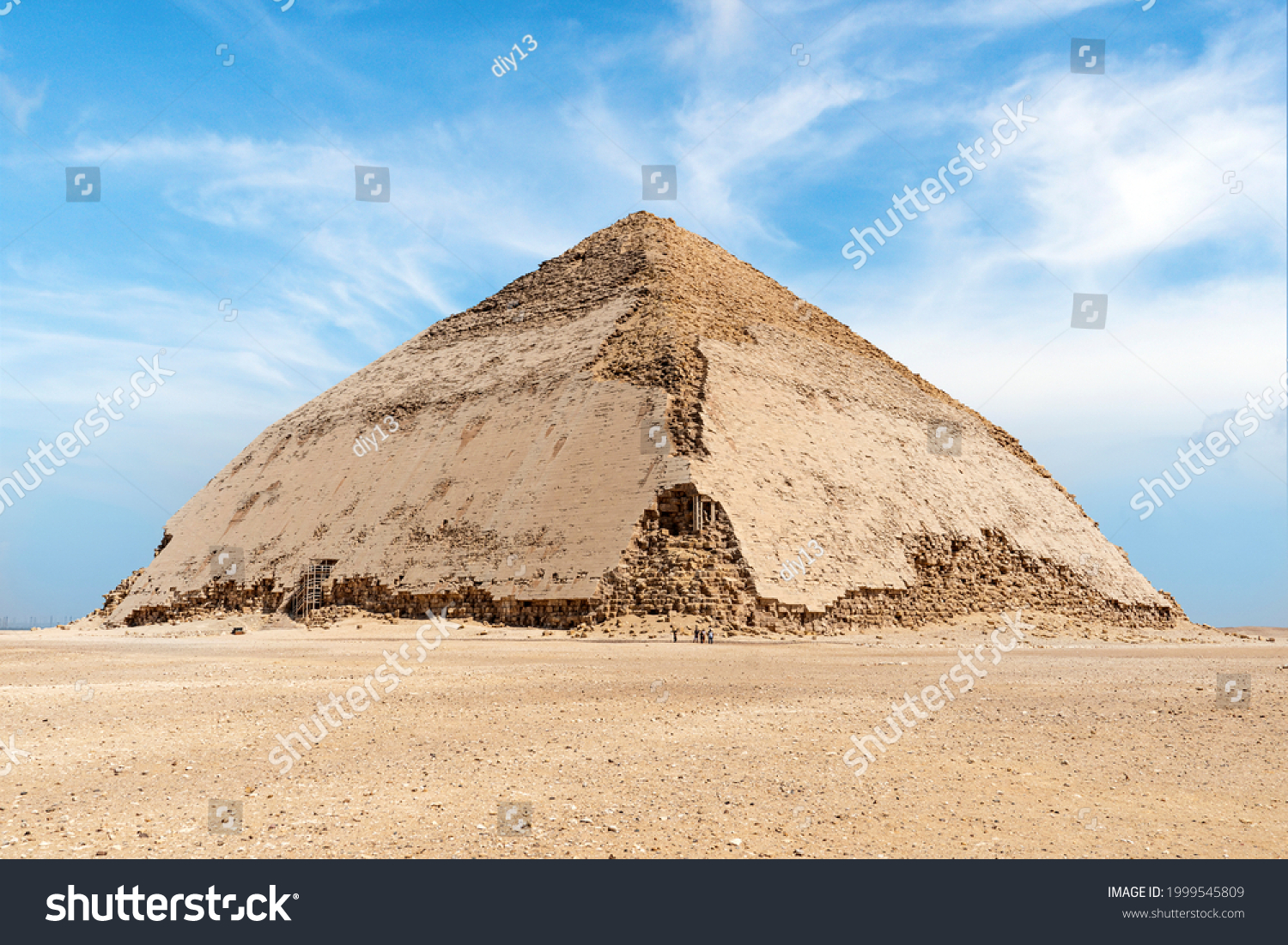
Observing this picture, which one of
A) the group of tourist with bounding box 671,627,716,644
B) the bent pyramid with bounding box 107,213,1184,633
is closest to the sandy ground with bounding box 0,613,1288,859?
the group of tourist with bounding box 671,627,716,644

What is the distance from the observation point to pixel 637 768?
305 inches

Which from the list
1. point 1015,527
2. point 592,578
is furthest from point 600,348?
point 1015,527

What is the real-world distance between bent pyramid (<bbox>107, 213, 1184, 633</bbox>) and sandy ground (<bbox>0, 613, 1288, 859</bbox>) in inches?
521

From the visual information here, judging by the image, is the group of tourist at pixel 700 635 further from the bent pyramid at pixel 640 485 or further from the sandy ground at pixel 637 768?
the sandy ground at pixel 637 768

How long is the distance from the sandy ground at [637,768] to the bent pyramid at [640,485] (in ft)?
43.4

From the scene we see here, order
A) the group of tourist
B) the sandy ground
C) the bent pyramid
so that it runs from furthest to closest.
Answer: the bent pyramid, the group of tourist, the sandy ground

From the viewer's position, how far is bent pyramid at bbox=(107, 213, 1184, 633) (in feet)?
94.8

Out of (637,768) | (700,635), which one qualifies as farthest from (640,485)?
(637,768)

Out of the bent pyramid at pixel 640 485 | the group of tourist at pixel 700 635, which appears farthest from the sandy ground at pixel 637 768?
the bent pyramid at pixel 640 485

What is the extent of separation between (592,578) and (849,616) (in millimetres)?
8660

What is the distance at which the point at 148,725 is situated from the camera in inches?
388

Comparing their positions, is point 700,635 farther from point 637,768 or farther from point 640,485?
point 637,768

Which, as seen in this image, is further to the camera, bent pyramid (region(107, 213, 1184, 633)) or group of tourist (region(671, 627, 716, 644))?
bent pyramid (region(107, 213, 1184, 633))

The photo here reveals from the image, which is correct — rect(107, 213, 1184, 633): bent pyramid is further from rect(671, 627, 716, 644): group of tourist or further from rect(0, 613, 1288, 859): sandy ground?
rect(0, 613, 1288, 859): sandy ground
